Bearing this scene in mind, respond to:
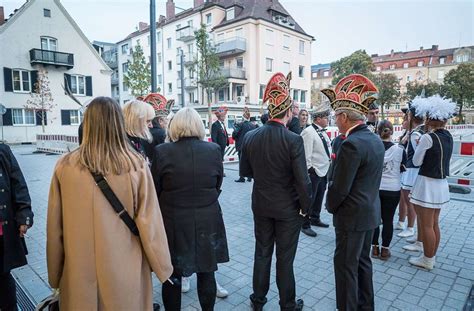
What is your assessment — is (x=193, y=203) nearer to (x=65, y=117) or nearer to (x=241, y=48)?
(x=65, y=117)

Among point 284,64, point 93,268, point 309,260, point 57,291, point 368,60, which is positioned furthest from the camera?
point 368,60

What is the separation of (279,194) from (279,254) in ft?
1.93

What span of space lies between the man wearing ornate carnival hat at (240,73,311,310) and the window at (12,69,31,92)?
32.0 m

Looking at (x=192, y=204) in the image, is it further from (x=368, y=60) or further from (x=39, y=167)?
(x=368, y=60)

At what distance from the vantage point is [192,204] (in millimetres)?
2779

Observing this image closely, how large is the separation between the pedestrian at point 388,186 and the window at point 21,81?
32.1 metres

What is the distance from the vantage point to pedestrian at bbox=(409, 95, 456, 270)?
3908mm

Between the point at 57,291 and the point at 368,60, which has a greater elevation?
the point at 368,60

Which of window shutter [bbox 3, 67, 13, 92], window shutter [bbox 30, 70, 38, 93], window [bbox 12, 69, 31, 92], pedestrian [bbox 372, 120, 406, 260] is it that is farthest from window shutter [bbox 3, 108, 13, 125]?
pedestrian [bbox 372, 120, 406, 260]

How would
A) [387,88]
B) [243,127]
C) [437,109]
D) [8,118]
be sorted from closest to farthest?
[437,109] < [243,127] < [8,118] < [387,88]

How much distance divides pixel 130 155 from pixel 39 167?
14.1 m

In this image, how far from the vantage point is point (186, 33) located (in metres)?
41.9

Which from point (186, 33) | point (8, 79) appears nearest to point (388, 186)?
point (8, 79)

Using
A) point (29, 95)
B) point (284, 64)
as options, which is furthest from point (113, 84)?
point (284, 64)
